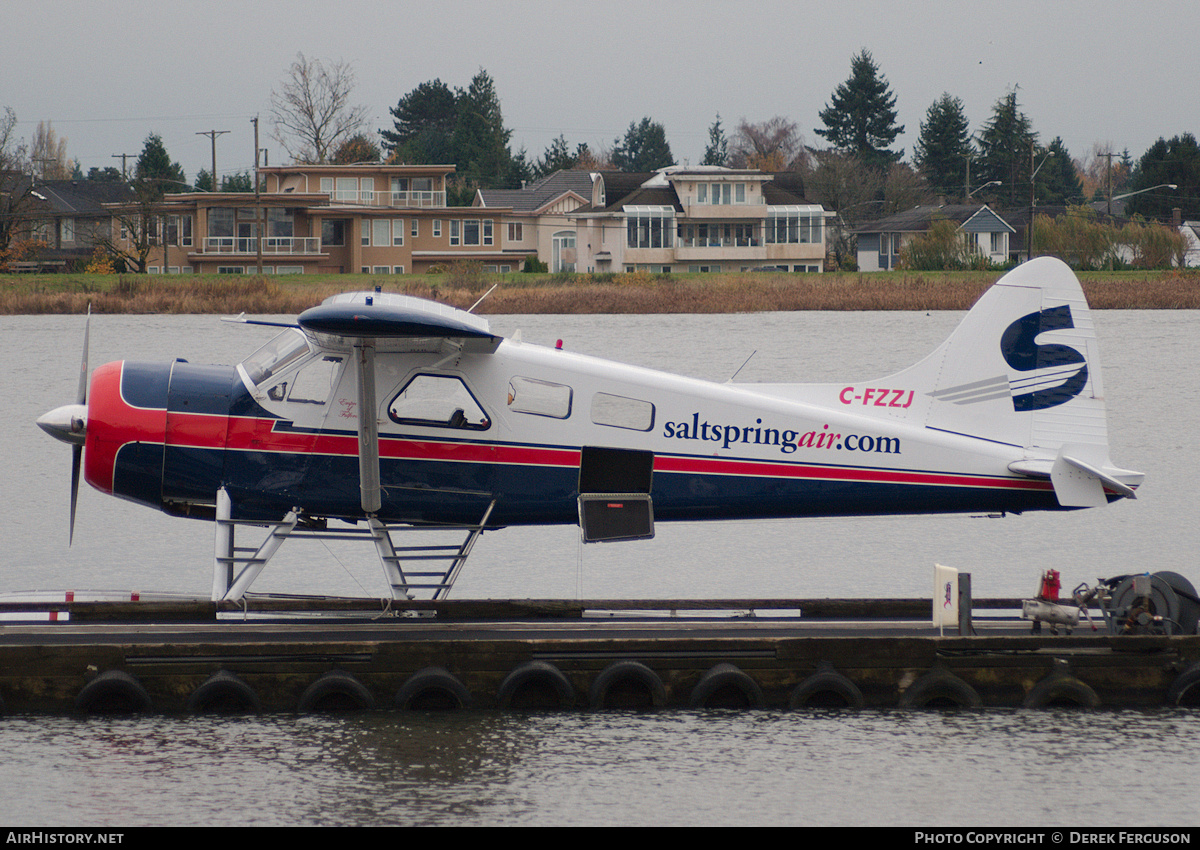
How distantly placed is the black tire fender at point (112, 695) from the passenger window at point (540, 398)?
3.31 m

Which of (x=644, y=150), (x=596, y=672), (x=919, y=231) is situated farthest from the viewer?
(x=644, y=150)

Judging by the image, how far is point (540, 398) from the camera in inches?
396

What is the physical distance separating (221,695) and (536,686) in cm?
217

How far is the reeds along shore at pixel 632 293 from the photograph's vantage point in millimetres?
47188

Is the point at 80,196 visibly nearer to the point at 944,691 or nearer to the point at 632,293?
the point at 632,293

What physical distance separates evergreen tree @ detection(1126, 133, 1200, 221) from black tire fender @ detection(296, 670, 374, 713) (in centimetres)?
9006

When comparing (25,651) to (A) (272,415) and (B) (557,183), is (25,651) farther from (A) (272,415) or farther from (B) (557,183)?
(B) (557,183)

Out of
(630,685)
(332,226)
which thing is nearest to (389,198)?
(332,226)

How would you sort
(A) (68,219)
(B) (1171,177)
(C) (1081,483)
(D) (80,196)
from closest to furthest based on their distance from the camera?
(C) (1081,483), (A) (68,219), (B) (1171,177), (D) (80,196)

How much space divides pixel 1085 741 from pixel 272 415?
6270mm

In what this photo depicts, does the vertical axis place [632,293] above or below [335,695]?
above

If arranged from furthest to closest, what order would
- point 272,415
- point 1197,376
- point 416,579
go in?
point 1197,376
point 416,579
point 272,415
